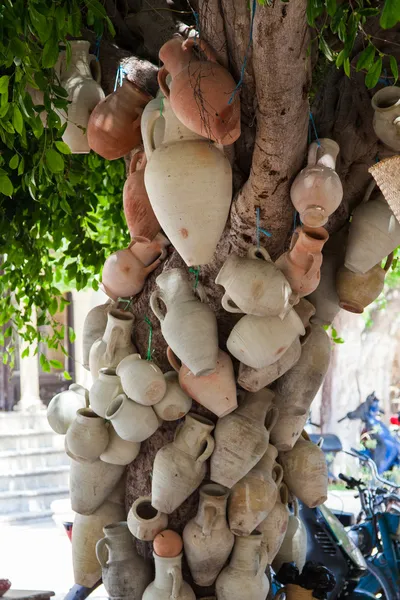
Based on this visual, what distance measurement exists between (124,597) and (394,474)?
420 cm

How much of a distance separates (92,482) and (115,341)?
34 cm

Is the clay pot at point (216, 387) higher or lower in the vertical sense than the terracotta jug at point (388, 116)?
lower

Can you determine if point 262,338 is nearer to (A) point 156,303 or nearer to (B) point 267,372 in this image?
(B) point 267,372

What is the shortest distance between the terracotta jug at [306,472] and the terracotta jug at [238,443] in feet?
0.62

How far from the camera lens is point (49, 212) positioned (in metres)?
2.62

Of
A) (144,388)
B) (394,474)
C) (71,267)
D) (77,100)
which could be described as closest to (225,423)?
(144,388)

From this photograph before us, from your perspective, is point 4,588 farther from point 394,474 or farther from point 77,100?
point 394,474

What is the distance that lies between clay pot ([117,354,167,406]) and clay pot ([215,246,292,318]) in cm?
27

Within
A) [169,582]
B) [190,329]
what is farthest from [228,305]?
[169,582]

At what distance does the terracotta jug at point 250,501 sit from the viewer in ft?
6.02

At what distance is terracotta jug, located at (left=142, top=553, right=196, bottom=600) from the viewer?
1.81 meters

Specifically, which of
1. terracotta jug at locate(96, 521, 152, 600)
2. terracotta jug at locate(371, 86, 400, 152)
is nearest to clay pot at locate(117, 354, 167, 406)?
terracotta jug at locate(96, 521, 152, 600)

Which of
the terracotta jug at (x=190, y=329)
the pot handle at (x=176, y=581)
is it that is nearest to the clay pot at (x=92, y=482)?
the pot handle at (x=176, y=581)

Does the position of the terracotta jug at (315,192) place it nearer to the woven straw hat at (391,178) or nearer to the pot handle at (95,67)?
the woven straw hat at (391,178)
